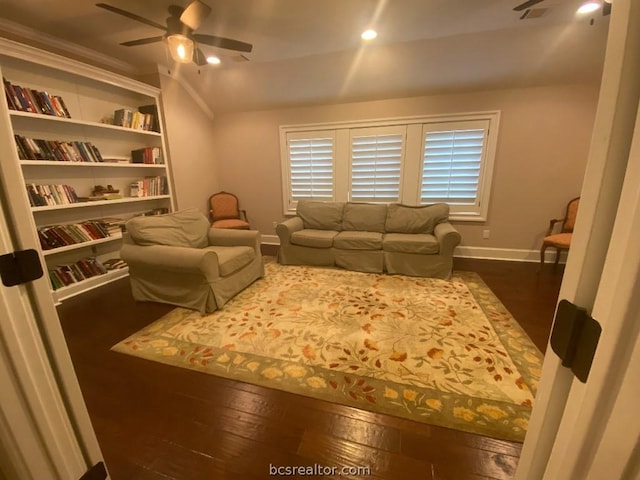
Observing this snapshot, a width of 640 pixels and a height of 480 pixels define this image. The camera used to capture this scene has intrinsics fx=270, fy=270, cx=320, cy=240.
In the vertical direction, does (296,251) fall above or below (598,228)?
below

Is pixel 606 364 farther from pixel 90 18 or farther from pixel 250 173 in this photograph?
pixel 250 173

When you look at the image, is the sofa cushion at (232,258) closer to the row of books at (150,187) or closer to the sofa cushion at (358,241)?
the sofa cushion at (358,241)

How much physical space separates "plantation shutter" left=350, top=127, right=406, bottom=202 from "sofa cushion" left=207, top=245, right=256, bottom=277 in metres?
2.11

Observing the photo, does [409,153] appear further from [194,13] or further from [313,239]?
[194,13]

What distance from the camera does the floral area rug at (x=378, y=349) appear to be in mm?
1562

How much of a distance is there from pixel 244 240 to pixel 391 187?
93.8 inches

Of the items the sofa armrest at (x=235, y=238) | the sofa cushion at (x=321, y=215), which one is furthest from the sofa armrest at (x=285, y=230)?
the sofa armrest at (x=235, y=238)

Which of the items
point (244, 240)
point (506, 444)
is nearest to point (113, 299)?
point (244, 240)

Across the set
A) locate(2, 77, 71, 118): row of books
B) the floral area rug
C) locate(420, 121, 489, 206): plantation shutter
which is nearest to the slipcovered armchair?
the floral area rug

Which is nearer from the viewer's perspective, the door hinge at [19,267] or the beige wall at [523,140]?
the door hinge at [19,267]

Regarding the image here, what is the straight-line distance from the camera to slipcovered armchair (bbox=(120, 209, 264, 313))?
242 centimetres

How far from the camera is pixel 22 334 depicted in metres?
0.70

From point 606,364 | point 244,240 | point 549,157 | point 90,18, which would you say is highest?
point 90,18

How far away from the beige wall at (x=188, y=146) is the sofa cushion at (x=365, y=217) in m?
2.48
